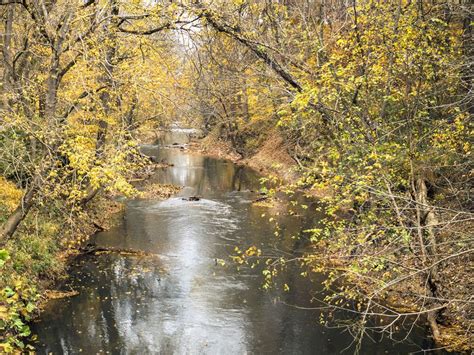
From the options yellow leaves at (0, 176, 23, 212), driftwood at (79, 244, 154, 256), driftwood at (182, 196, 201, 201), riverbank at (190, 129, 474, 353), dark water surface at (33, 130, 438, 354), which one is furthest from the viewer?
driftwood at (182, 196, 201, 201)

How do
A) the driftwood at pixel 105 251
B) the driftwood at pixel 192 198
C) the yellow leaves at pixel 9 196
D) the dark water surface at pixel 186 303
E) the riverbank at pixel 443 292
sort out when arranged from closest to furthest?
the riverbank at pixel 443 292, the dark water surface at pixel 186 303, the yellow leaves at pixel 9 196, the driftwood at pixel 105 251, the driftwood at pixel 192 198

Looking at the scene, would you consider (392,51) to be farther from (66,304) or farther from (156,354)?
(66,304)

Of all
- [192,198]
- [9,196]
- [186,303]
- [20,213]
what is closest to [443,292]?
[186,303]

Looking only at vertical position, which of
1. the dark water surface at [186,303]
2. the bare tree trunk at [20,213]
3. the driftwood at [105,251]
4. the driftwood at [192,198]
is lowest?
the dark water surface at [186,303]

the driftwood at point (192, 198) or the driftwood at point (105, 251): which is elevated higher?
the driftwood at point (192, 198)

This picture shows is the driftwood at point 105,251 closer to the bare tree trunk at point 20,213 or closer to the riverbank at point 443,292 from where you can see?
the bare tree trunk at point 20,213

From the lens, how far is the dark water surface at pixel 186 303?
10672 millimetres

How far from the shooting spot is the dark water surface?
10672 millimetres

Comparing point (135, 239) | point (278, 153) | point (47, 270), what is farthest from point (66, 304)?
point (278, 153)

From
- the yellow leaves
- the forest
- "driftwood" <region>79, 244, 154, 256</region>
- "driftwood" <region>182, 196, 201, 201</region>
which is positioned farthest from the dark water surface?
"driftwood" <region>182, 196, 201, 201</region>

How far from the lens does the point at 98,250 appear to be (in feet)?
54.6

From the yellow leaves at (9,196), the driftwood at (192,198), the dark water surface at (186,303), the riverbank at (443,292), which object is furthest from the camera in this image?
the driftwood at (192,198)

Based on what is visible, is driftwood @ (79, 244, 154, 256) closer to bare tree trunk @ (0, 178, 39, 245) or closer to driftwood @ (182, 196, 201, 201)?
bare tree trunk @ (0, 178, 39, 245)

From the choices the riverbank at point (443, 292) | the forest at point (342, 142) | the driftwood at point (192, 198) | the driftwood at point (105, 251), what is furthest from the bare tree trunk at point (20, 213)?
the driftwood at point (192, 198)
